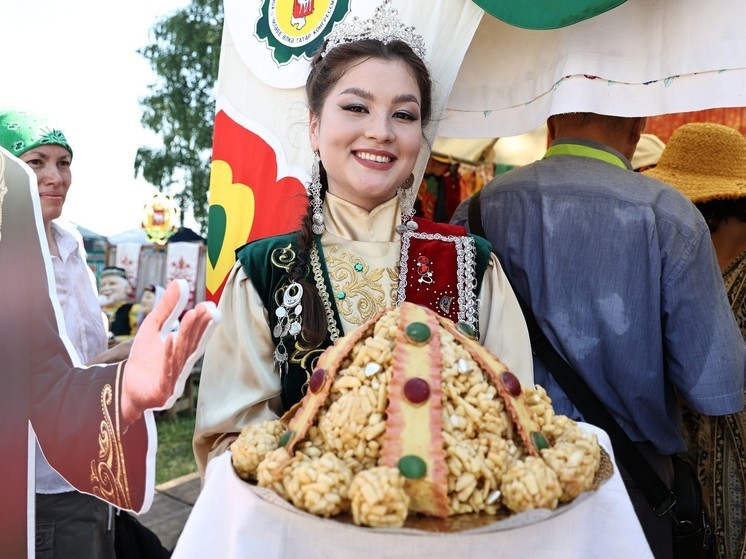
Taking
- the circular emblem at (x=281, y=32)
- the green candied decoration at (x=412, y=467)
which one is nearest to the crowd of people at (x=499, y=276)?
the circular emblem at (x=281, y=32)

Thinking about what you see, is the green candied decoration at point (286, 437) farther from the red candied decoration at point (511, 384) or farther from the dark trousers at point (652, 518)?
the dark trousers at point (652, 518)

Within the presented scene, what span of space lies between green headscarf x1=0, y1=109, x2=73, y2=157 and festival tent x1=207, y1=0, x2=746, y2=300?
2.59ft

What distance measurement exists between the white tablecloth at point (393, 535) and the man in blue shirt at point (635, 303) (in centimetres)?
80

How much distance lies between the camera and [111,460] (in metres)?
1.02

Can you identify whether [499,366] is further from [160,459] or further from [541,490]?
[160,459]

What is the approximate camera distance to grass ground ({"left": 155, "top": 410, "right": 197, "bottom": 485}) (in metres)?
4.50

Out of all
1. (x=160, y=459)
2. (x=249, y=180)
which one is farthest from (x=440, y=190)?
(x=160, y=459)

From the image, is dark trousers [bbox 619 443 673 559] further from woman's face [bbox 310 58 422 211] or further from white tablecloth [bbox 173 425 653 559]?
woman's face [bbox 310 58 422 211]

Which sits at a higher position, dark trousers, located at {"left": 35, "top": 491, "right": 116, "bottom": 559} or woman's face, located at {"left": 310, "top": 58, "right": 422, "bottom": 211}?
woman's face, located at {"left": 310, "top": 58, "right": 422, "bottom": 211}

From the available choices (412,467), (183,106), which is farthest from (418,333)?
(183,106)

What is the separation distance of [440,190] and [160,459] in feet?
11.1

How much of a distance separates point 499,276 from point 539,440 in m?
0.63

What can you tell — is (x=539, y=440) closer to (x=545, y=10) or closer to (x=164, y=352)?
(x=164, y=352)

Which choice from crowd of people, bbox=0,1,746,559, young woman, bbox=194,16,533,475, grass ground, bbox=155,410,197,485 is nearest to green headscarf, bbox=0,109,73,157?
crowd of people, bbox=0,1,746,559
